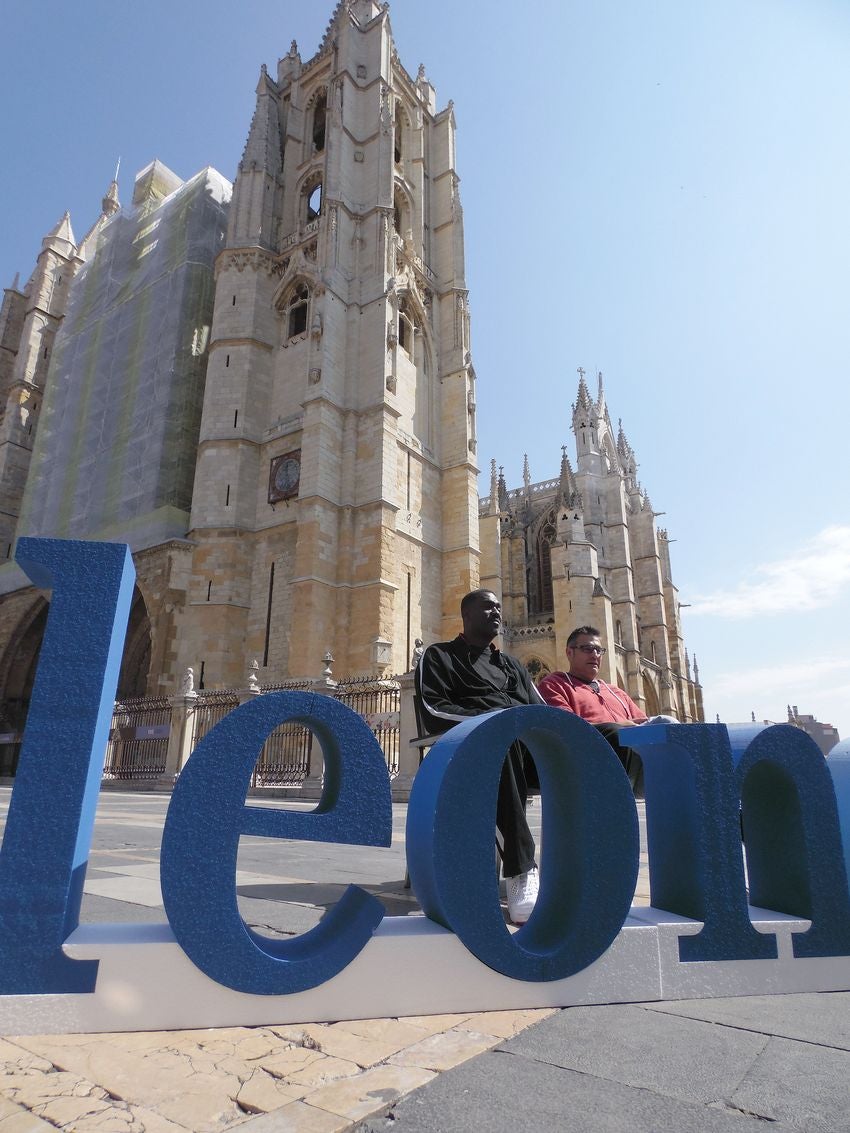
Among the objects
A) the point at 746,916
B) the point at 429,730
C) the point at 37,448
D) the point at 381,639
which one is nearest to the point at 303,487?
the point at 381,639

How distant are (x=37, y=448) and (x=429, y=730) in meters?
24.9

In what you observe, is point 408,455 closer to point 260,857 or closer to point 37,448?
point 37,448

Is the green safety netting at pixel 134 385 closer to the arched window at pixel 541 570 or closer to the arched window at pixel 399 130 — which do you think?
the arched window at pixel 399 130

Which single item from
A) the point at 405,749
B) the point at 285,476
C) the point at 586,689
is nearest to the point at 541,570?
the point at 285,476

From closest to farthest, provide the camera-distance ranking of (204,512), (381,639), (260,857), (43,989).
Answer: (43,989) → (260,857) → (381,639) → (204,512)

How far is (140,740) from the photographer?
14.7 m

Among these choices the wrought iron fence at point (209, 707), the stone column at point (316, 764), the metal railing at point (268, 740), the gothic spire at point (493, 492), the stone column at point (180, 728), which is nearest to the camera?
the stone column at point (316, 764)

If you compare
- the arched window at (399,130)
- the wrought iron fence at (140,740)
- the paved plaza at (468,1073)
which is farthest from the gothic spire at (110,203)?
the paved plaza at (468,1073)

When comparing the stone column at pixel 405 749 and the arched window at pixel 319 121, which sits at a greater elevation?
the arched window at pixel 319 121

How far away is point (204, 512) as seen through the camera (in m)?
17.8

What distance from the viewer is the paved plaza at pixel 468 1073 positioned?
3.73 ft

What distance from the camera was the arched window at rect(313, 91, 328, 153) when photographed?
76.9ft

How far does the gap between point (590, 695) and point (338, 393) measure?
1603 cm

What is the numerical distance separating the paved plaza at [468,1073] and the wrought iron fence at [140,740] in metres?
13.7
